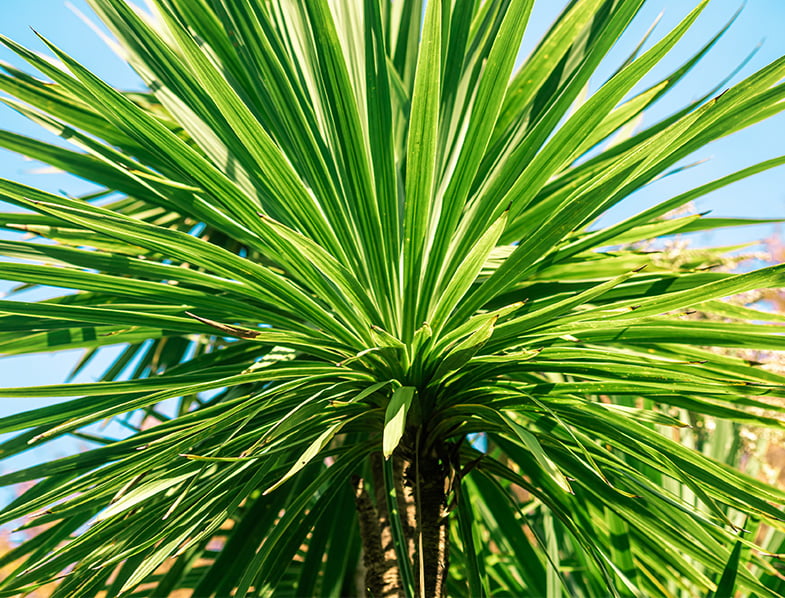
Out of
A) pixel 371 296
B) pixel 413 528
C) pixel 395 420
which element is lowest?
pixel 413 528

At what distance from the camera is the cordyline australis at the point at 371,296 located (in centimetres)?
90

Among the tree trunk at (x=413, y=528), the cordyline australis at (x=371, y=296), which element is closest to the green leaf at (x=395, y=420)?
the cordyline australis at (x=371, y=296)

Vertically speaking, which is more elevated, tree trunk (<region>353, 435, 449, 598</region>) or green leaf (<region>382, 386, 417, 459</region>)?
green leaf (<region>382, 386, 417, 459</region>)

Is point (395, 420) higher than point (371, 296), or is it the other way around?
point (371, 296)

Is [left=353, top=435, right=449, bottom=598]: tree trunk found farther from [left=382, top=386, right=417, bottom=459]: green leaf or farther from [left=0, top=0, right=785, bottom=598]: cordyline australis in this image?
[left=382, top=386, right=417, bottom=459]: green leaf

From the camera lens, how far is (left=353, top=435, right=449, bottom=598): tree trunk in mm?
964

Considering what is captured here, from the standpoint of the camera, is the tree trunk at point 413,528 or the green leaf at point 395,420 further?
the tree trunk at point 413,528

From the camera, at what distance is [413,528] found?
3.31 feet

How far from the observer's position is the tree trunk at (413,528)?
96 cm

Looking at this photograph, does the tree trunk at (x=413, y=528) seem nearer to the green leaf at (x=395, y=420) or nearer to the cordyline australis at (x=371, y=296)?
the cordyline australis at (x=371, y=296)

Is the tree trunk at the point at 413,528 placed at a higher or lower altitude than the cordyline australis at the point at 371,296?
lower

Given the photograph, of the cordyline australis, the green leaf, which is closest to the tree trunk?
the cordyline australis

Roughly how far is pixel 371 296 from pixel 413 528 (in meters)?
0.39

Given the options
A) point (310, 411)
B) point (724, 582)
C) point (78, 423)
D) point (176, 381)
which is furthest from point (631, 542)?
point (78, 423)
